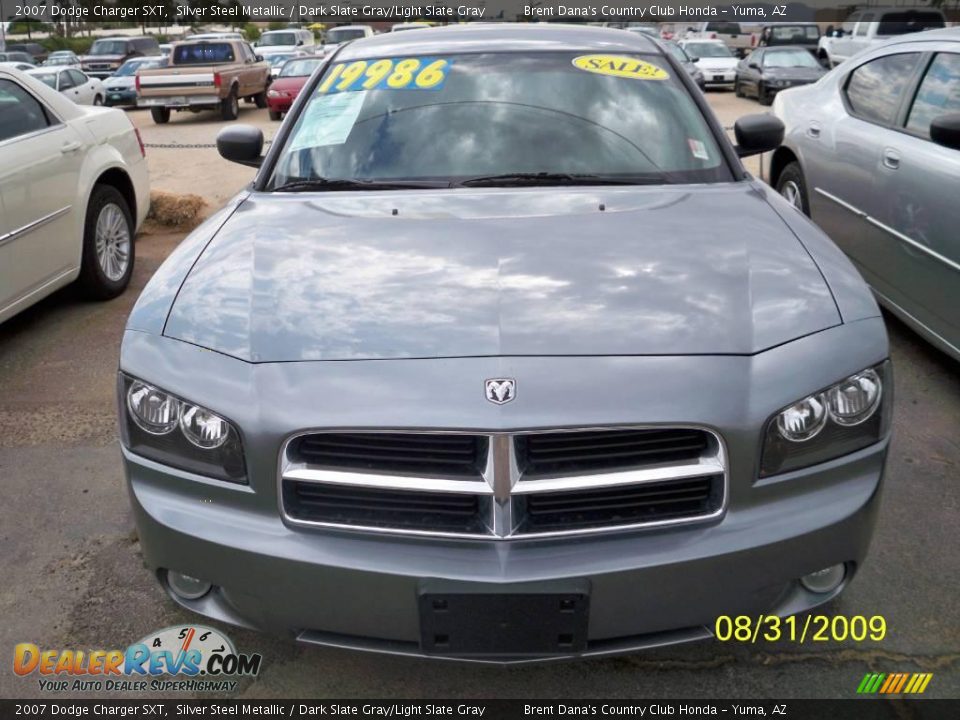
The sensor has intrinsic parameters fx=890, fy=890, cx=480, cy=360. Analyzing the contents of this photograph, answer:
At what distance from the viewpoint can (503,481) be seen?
1925mm

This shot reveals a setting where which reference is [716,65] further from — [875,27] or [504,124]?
[504,124]

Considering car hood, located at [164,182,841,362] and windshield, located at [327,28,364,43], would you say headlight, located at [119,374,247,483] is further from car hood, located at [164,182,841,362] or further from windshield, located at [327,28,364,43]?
windshield, located at [327,28,364,43]

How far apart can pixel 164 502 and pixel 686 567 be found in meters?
1.22

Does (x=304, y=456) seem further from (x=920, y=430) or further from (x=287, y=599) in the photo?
(x=920, y=430)

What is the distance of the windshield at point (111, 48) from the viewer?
2977 cm

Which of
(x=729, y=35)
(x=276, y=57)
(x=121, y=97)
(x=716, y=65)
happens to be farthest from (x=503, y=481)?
(x=729, y=35)

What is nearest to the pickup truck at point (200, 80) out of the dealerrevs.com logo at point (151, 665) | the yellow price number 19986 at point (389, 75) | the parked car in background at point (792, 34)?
the parked car in background at point (792, 34)

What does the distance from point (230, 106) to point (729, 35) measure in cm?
2246

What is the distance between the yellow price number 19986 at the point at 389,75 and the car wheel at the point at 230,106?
53.4 feet

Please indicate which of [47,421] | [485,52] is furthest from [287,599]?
[47,421]

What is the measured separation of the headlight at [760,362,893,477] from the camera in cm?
201

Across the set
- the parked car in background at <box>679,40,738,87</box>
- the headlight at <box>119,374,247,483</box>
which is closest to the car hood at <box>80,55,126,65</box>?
the parked car in background at <box>679,40,738,87</box>

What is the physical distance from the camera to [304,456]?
2.01m

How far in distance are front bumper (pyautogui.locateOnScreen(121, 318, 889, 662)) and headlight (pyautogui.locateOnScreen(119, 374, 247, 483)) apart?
37 mm
